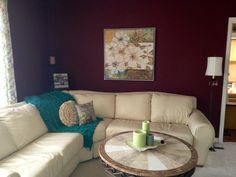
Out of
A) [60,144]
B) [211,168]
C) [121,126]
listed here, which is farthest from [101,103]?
[211,168]

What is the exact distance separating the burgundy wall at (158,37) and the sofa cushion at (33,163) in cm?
206

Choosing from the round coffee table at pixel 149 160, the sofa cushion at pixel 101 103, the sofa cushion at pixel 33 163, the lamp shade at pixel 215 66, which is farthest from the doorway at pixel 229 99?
the sofa cushion at pixel 33 163

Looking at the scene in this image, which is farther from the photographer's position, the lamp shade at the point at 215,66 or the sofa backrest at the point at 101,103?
the sofa backrest at the point at 101,103

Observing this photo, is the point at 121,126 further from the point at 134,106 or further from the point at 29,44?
the point at 29,44

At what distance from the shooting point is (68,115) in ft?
9.71

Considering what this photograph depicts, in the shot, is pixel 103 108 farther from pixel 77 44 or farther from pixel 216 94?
pixel 216 94

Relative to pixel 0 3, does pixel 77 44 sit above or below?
below

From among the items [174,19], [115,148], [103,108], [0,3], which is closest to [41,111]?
[103,108]

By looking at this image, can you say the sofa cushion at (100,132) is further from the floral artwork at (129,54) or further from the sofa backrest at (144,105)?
the floral artwork at (129,54)

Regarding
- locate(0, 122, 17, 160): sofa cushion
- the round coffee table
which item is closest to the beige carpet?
the round coffee table

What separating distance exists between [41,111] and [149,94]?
1.72m

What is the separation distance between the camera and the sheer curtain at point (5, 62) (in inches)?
108

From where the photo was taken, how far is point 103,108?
345 centimetres

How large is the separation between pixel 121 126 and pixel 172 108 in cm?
89
